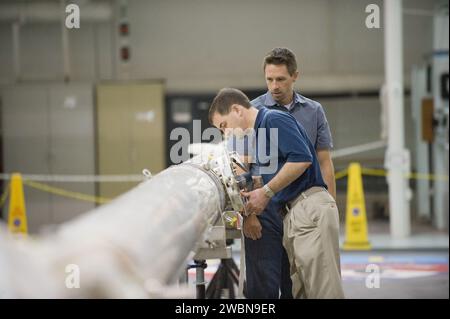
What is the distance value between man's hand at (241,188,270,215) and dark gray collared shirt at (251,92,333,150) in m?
0.34

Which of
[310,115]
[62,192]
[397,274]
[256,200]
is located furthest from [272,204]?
[62,192]

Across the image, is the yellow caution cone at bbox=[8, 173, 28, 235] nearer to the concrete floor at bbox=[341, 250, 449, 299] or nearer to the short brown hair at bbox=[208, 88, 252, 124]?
the concrete floor at bbox=[341, 250, 449, 299]

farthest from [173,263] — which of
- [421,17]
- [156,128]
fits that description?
[421,17]

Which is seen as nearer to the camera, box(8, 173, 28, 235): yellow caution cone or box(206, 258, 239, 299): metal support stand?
box(206, 258, 239, 299): metal support stand

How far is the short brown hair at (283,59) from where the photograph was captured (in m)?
2.34

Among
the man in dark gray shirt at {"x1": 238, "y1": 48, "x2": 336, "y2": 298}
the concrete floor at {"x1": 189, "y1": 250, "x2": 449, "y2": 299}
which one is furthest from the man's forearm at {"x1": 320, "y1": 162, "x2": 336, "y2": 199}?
the concrete floor at {"x1": 189, "y1": 250, "x2": 449, "y2": 299}

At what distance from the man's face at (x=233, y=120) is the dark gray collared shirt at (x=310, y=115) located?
21 centimetres

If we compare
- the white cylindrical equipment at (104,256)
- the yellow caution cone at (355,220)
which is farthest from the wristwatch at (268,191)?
the yellow caution cone at (355,220)

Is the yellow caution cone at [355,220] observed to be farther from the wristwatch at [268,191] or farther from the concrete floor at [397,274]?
the wristwatch at [268,191]

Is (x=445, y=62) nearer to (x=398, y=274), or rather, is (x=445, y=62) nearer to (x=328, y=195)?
(x=398, y=274)

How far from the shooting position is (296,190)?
2.50 metres

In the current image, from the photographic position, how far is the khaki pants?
90.6 inches

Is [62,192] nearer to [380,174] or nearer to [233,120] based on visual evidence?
[380,174]

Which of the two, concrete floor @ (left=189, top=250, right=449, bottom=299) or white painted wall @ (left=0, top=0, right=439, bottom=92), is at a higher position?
white painted wall @ (left=0, top=0, right=439, bottom=92)
